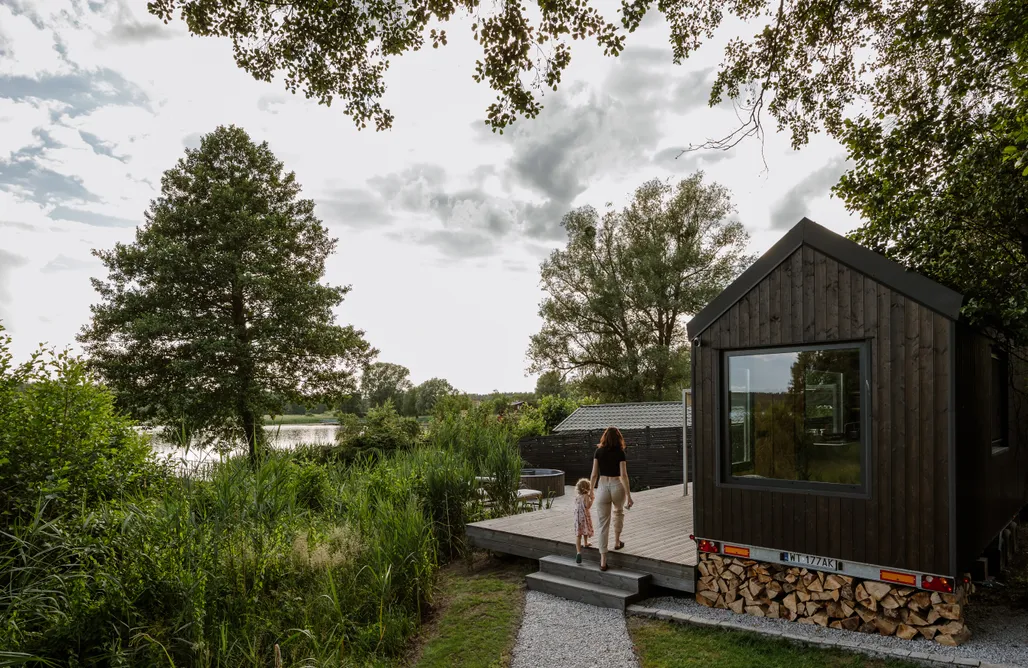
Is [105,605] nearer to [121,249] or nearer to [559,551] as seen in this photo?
[559,551]

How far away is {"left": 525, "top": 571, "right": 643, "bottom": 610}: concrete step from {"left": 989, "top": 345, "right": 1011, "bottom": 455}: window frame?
400 cm

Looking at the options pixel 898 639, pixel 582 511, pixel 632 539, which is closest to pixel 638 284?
pixel 632 539

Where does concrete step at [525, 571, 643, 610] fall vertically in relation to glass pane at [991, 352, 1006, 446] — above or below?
below

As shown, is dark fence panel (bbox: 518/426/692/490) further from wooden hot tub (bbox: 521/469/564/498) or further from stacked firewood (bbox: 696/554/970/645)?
stacked firewood (bbox: 696/554/970/645)

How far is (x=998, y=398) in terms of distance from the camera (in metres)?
6.80

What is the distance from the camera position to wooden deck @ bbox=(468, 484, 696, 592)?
6355mm

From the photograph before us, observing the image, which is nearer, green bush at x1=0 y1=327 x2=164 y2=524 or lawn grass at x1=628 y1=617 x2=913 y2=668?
lawn grass at x1=628 y1=617 x2=913 y2=668

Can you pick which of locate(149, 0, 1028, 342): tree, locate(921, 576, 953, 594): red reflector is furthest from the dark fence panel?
locate(921, 576, 953, 594): red reflector

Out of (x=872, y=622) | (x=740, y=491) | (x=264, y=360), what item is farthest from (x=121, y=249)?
(x=872, y=622)

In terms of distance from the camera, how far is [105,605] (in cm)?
429

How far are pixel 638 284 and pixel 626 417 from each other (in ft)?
30.2

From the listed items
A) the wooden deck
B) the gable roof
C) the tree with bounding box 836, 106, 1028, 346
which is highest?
the tree with bounding box 836, 106, 1028, 346

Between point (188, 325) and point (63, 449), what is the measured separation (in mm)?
14456

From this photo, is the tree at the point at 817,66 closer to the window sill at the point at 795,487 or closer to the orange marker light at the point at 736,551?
the window sill at the point at 795,487
